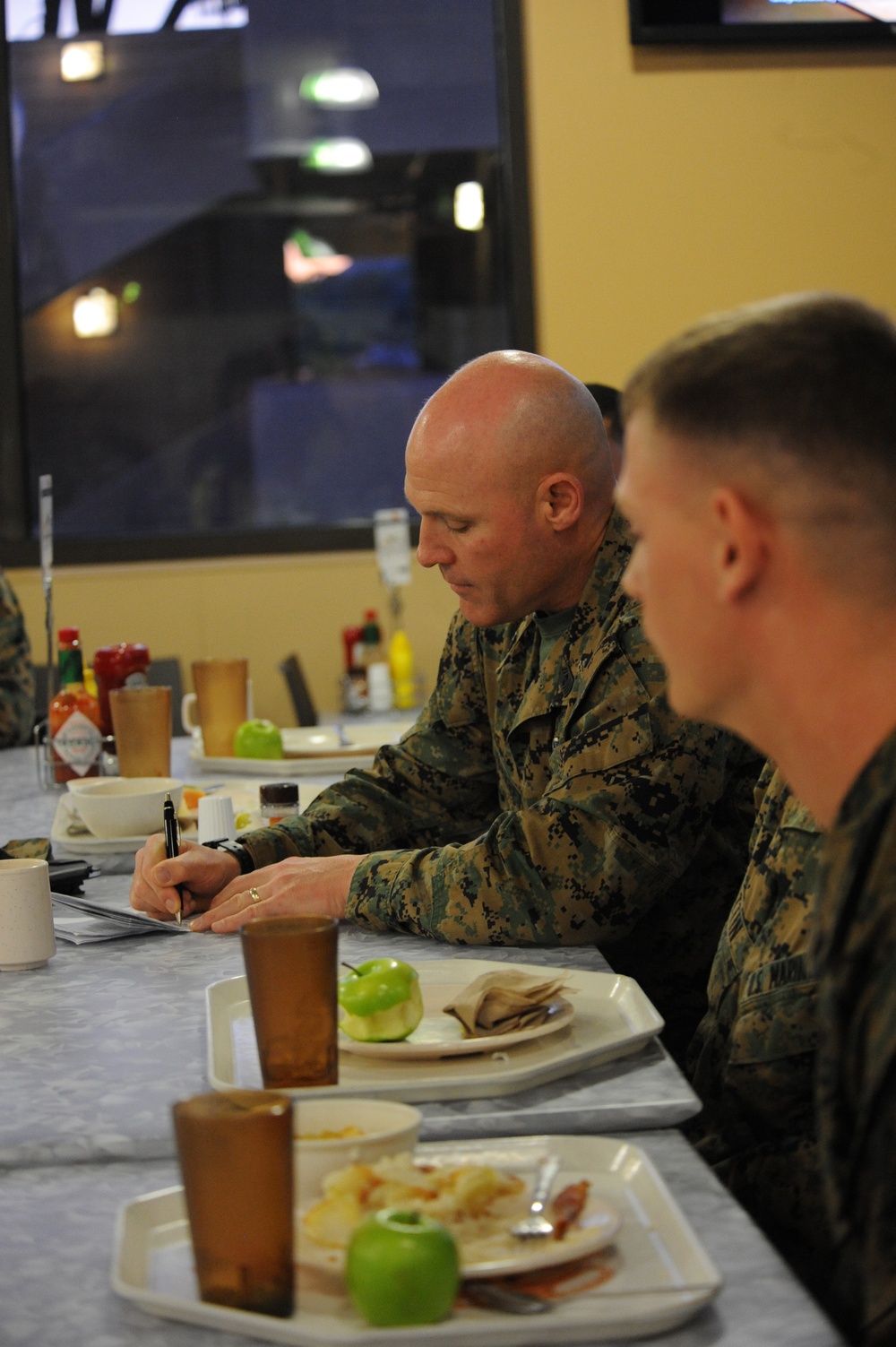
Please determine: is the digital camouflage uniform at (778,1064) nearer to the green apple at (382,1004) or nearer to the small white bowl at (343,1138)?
the green apple at (382,1004)

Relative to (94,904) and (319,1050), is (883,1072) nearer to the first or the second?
(319,1050)

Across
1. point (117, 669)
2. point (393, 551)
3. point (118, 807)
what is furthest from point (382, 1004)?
point (393, 551)

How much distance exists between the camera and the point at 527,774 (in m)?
1.74

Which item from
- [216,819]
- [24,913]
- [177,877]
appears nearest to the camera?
[24,913]

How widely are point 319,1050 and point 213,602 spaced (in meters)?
3.67

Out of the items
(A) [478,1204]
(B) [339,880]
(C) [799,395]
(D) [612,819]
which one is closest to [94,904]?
(B) [339,880]

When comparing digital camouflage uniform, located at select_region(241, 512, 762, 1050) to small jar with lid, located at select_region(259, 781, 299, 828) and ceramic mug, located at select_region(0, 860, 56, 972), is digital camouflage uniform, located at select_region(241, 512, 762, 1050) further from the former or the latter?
ceramic mug, located at select_region(0, 860, 56, 972)

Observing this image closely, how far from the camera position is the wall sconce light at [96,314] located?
493 cm

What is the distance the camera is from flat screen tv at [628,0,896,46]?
4508mm

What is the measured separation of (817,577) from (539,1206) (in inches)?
14.7

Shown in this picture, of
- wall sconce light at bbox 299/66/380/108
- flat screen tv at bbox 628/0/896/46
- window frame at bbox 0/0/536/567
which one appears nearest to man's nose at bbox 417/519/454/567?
window frame at bbox 0/0/536/567

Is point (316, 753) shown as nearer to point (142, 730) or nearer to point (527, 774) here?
point (142, 730)

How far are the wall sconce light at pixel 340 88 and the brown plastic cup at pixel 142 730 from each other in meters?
3.32

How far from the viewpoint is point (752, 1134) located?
47.8 inches
